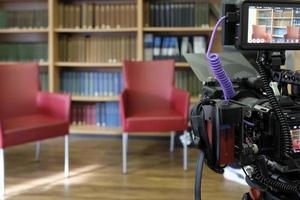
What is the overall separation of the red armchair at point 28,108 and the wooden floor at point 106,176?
191 millimetres

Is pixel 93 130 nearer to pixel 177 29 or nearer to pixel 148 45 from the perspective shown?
pixel 148 45

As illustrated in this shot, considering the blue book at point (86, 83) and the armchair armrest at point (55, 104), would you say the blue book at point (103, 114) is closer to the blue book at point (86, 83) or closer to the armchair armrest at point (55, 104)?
the blue book at point (86, 83)

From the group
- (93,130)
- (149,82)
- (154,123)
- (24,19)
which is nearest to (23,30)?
(24,19)

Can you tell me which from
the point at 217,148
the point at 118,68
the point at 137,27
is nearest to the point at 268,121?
the point at 217,148

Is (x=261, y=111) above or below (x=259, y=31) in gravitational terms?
below

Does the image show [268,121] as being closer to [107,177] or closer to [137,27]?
[107,177]

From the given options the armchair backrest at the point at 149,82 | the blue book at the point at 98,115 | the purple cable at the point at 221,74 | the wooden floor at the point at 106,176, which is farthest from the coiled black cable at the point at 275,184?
the blue book at the point at 98,115

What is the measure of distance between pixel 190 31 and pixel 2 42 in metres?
1.98

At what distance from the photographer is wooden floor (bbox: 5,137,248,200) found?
105 inches

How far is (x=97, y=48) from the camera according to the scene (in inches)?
160

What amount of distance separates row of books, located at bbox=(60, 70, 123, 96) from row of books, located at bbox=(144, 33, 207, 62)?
41cm

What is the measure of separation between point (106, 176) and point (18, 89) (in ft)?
3.13

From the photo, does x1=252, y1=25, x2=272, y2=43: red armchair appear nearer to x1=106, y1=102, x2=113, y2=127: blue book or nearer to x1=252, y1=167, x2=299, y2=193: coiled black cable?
x1=252, y1=167, x2=299, y2=193: coiled black cable

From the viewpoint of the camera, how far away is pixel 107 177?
3000mm
